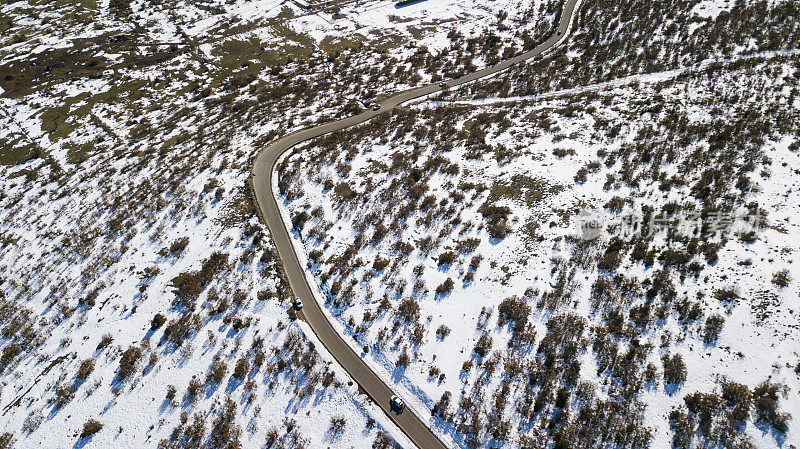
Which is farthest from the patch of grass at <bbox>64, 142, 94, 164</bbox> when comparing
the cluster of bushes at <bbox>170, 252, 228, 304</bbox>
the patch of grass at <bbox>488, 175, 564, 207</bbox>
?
the patch of grass at <bbox>488, 175, 564, 207</bbox>

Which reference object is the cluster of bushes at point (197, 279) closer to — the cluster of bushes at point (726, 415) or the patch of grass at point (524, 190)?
the patch of grass at point (524, 190)

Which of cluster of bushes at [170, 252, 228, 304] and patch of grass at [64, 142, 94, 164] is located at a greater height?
patch of grass at [64, 142, 94, 164]

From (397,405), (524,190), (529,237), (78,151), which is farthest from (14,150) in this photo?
(529,237)

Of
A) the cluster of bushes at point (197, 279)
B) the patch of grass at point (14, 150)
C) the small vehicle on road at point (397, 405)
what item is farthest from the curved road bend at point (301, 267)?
the patch of grass at point (14, 150)

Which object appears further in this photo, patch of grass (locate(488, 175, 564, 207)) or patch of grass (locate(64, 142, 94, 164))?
patch of grass (locate(64, 142, 94, 164))

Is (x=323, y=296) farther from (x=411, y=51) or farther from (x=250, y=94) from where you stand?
(x=411, y=51)

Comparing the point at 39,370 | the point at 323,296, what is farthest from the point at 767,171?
the point at 39,370

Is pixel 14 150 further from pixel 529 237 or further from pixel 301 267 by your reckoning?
pixel 529 237

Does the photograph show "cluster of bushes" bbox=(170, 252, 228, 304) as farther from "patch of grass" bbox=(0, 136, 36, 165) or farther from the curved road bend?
"patch of grass" bbox=(0, 136, 36, 165)
